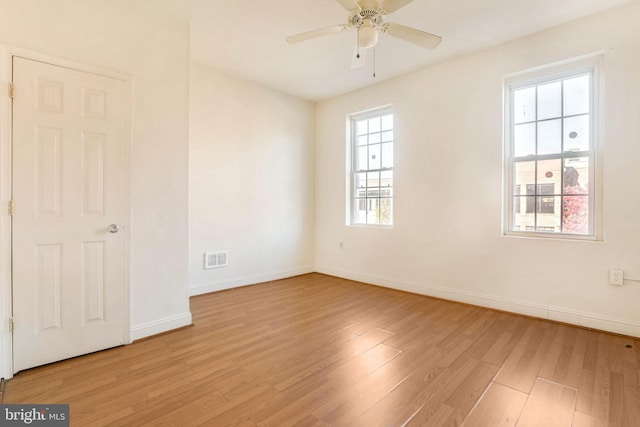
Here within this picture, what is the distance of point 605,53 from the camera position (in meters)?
2.74

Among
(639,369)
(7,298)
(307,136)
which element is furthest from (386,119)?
(7,298)

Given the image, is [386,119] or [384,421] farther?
[386,119]

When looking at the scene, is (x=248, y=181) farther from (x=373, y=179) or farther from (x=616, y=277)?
(x=616, y=277)

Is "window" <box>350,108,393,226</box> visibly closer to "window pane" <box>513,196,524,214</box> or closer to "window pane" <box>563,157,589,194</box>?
"window pane" <box>513,196,524,214</box>

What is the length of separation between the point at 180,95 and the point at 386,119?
2.87 m

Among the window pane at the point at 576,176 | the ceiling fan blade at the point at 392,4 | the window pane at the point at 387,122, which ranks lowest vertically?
the window pane at the point at 576,176

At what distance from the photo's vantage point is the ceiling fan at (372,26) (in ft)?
6.75

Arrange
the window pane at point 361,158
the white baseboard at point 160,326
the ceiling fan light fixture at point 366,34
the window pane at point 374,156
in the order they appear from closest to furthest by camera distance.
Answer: the ceiling fan light fixture at point 366,34
the white baseboard at point 160,326
the window pane at point 374,156
the window pane at point 361,158

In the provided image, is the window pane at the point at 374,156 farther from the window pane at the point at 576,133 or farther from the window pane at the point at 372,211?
the window pane at the point at 576,133

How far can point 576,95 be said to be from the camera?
297 cm

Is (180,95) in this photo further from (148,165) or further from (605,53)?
(605,53)

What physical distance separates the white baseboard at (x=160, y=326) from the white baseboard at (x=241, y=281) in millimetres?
970

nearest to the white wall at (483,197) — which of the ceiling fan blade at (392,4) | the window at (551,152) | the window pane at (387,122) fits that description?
the window at (551,152)

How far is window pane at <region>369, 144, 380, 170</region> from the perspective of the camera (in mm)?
4594
